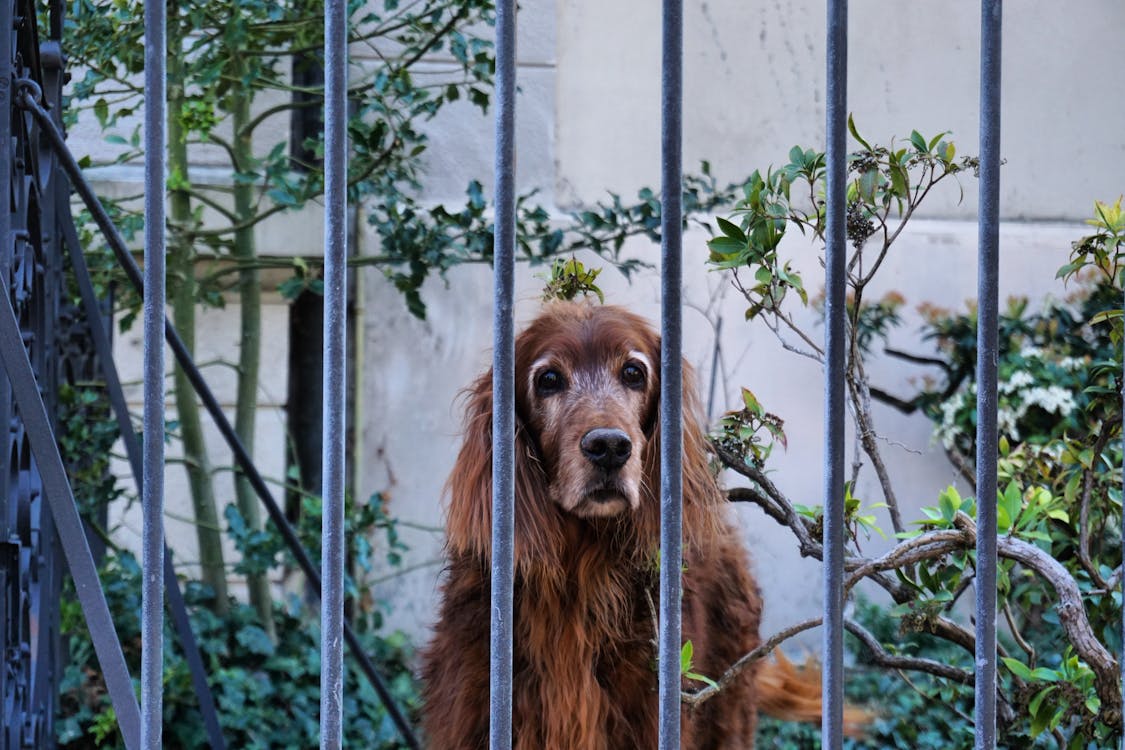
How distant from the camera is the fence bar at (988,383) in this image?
150 cm

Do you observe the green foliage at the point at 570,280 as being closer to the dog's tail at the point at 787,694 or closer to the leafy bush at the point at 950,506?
the leafy bush at the point at 950,506

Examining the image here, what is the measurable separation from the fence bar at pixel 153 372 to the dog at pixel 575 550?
126cm

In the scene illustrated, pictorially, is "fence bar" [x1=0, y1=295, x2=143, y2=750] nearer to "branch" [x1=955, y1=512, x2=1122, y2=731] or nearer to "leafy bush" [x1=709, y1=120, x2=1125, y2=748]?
"leafy bush" [x1=709, y1=120, x2=1125, y2=748]

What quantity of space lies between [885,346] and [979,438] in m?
4.17

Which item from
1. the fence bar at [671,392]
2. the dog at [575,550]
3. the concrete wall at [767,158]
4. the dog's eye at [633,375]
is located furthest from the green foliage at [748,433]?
the concrete wall at [767,158]

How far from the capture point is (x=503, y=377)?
151 centimetres

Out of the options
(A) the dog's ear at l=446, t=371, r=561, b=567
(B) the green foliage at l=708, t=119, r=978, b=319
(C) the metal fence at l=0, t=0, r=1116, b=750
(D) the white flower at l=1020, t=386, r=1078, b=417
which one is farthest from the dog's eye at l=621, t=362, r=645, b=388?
(D) the white flower at l=1020, t=386, r=1078, b=417

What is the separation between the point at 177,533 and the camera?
5.28m

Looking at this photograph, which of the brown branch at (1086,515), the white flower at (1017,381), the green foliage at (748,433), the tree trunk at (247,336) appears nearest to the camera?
the brown branch at (1086,515)

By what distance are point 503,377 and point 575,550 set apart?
4.65ft

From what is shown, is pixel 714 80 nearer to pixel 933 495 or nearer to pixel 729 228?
pixel 933 495

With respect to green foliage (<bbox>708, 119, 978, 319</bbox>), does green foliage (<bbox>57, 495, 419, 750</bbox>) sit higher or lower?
lower

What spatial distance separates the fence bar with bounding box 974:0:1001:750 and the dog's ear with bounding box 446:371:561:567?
138 cm

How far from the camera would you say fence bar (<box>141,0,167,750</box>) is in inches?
58.3
